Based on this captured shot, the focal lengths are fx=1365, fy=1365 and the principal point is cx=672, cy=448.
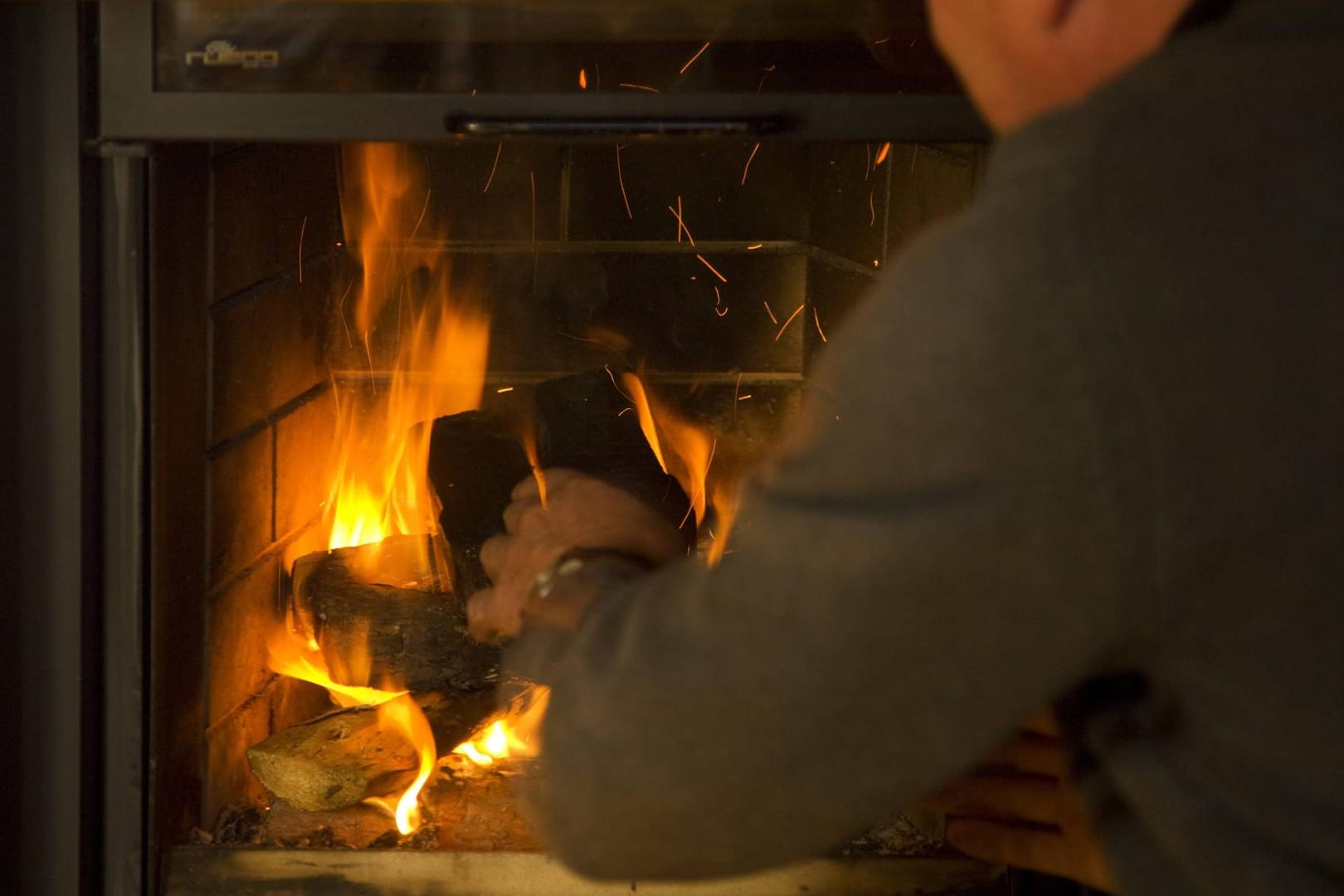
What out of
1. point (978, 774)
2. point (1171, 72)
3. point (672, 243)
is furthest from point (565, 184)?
point (1171, 72)

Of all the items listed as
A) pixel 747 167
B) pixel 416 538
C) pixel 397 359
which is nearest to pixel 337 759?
pixel 416 538

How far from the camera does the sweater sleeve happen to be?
616mm

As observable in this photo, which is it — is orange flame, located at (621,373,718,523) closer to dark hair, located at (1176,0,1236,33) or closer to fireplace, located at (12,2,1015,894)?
fireplace, located at (12,2,1015,894)

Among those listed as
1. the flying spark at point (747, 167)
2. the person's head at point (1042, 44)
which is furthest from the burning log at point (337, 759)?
the person's head at point (1042, 44)

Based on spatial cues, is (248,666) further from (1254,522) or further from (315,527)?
(1254,522)

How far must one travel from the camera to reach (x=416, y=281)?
168 cm

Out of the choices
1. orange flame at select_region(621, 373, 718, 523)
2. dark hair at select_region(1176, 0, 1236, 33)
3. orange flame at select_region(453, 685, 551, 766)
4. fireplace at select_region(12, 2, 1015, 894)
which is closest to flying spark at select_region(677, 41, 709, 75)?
fireplace at select_region(12, 2, 1015, 894)

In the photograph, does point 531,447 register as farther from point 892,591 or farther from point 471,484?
point 892,591

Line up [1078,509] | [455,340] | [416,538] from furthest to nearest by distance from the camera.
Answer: [455,340], [416,538], [1078,509]

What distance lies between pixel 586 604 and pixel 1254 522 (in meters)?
0.40

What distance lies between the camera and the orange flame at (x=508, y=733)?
1487 mm

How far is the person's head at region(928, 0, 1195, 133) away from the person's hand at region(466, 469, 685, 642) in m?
0.37

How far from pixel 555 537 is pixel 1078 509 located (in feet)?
1.43

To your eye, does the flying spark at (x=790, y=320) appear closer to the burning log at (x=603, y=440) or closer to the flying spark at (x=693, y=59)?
the burning log at (x=603, y=440)
